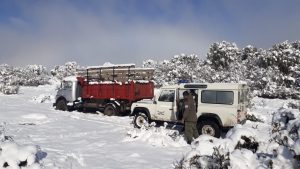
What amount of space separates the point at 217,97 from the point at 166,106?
2.28 metres

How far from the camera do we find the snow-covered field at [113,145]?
6.40 m

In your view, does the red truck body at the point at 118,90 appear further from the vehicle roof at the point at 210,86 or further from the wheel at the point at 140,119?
the vehicle roof at the point at 210,86

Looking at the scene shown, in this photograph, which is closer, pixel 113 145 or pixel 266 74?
pixel 113 145

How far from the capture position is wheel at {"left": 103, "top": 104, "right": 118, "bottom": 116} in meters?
19.9

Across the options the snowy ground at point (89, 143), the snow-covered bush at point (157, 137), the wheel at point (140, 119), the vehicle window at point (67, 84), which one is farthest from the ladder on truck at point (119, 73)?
the snow-covered bush at point (157, 137)

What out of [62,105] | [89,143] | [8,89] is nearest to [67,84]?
[62,105]

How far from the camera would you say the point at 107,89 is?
67.7 ft

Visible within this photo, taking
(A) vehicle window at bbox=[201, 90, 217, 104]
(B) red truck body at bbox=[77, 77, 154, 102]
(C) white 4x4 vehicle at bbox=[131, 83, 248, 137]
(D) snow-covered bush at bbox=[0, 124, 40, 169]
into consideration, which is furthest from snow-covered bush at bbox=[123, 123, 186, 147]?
(B) red truck body at bbox=[77, 77, 154, 102]

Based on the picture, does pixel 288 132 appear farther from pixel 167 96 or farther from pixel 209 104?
pixel 167 96

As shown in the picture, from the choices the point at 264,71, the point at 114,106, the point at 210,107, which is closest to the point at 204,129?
the point at 210,107

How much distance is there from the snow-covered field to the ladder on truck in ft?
9.53

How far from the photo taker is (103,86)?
20828mm

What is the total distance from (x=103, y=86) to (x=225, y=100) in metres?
9.06

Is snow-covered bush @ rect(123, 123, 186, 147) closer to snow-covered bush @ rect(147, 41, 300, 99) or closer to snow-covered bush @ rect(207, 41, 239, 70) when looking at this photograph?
snow-covered bush @ rect(147, 41, 300, 99)
